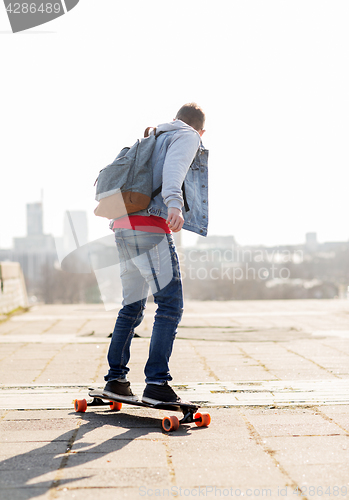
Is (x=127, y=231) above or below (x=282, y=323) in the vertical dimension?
above

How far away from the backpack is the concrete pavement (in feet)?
3.47

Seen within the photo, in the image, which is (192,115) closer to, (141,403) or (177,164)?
(177,164)

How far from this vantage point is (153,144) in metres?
2.70

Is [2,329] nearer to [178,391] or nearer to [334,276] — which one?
[178,391]

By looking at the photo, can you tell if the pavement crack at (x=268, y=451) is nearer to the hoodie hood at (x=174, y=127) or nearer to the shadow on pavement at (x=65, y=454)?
the shadow on pavement at (x=65, y=454)

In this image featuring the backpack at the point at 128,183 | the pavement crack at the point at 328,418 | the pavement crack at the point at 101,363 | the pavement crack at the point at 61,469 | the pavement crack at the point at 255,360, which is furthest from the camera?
the pavement crack at the point at 255,360

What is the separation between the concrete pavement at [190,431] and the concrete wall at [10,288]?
4.92 metres

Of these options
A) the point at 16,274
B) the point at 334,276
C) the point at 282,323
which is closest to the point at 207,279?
the point at 334,276

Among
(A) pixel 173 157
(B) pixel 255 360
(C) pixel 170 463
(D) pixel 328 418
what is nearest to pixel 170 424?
(C) pixel 170 463

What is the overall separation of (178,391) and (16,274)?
933 centimetres

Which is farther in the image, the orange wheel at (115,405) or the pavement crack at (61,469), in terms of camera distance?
the orange wheel at (115,405)

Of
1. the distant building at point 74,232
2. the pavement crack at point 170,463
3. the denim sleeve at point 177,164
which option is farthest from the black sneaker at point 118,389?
the distant building at point 74,232

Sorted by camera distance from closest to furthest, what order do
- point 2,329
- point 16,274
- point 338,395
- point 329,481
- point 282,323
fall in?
point 329,481 → point 338,395 → point 2,329 → point 282,323 → point 16,274

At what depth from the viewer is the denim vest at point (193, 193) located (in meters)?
2.66
